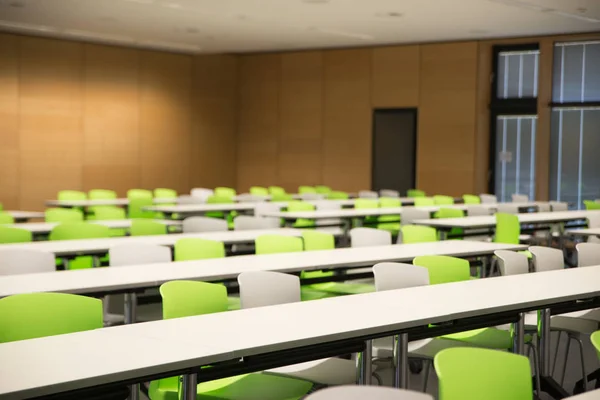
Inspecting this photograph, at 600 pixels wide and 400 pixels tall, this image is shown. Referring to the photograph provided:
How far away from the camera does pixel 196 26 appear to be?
1386 centimetres

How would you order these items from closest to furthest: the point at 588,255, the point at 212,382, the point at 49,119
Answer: the point at 212,382, the point at 588,255, the point at 49,119

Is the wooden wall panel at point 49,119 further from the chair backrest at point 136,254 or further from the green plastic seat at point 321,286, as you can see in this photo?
the chair backrest at point 136,254

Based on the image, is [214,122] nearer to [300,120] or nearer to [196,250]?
[300,120]

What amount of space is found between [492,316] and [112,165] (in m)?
13.2

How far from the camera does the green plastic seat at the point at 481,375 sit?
2754 mm

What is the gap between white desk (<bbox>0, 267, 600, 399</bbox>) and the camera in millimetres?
2883

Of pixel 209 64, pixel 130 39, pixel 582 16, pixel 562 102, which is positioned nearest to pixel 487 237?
pixel 582 16

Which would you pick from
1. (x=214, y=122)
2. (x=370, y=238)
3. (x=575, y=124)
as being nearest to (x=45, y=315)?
(x=370, y=238)

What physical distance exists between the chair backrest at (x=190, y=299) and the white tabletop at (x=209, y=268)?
2.35 feet

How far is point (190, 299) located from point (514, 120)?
488 inches

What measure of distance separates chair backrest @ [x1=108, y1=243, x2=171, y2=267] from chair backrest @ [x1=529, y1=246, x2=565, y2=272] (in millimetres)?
2554

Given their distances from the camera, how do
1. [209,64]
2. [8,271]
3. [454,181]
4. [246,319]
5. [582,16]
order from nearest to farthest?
[246,319], [8,271], [582,16], [454,181], [209,64]

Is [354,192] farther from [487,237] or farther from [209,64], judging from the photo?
[487,237]

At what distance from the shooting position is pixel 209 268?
539 centimetres
